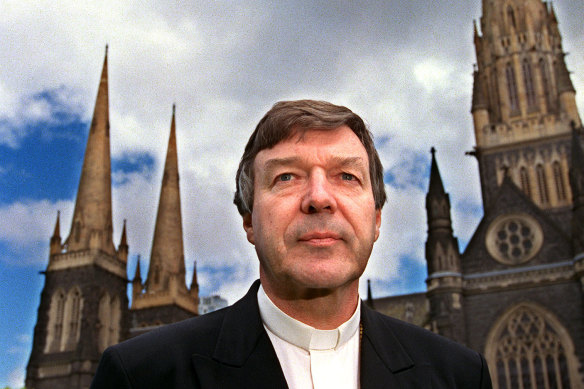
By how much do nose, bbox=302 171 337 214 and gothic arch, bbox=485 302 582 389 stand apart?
80.2 ft

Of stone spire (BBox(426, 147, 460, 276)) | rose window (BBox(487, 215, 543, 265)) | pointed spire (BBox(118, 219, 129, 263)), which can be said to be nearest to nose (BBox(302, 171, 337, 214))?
stone spire (BBox(426, 147, 460, 276))

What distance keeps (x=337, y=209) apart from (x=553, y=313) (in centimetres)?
2543

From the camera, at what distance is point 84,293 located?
39.3 metres

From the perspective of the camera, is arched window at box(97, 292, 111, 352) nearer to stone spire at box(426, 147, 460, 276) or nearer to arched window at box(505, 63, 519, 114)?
stone spire at box(426, 147, 460, 276)

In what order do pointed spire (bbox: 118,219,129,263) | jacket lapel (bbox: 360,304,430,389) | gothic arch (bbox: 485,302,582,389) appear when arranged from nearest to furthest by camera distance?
jacket lapel (bbox: 360,304,430,389) → gothic arch (bbox: 485,302,582,389) → pointed spire (bbox: 118,219,129,263)

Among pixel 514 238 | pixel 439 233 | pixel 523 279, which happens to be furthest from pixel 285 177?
pixel 514 238

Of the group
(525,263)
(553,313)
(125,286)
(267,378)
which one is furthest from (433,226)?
(267,378)

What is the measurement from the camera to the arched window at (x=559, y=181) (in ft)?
110

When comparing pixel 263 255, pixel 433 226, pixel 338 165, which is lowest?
pixel 263 255

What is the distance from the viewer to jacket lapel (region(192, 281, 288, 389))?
2.00m

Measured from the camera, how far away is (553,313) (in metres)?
25.2

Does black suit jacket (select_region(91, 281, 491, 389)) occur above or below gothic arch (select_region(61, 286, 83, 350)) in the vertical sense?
below

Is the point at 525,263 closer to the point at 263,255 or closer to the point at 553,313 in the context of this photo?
the point at 553,313

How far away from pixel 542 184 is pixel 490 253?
28.7ft
